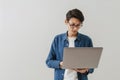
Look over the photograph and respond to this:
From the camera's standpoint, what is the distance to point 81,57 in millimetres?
1576

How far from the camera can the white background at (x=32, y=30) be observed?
2.44 meters

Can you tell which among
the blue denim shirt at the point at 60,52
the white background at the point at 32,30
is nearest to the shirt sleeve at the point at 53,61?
the blue denim shirt at the point at 60,52

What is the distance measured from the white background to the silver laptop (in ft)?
2.87

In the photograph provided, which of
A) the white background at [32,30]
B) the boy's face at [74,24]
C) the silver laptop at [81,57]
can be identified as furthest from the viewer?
the white background at [32,30]

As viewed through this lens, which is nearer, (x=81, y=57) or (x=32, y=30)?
(x=81, y=57)

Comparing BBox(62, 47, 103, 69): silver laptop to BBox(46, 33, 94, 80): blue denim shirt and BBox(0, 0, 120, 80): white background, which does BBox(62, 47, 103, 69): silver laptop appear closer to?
BBox(46, 33, 94, 80): blue denim shirt

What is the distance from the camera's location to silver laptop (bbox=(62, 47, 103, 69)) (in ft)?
5.05

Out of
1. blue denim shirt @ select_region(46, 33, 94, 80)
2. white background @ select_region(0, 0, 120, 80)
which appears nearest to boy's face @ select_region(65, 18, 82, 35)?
blue denim shirt @ select_region(46, 33, 94, 80)

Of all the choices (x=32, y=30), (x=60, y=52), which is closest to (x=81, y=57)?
(x=60, y=52)

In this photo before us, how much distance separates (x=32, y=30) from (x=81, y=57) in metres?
0.98

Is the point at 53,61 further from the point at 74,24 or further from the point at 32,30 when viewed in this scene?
the point at 32,30

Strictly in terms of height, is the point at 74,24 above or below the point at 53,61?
above

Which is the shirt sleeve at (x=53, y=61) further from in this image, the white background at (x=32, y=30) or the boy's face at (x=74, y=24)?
the white background at (x=32, y=30)

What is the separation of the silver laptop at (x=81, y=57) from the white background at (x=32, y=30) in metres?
0.88
